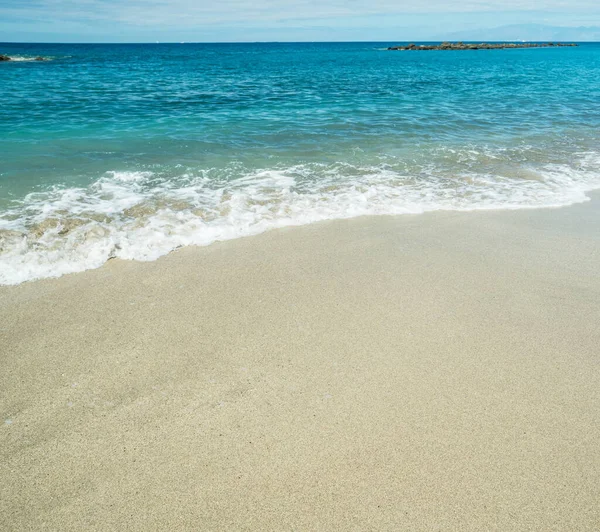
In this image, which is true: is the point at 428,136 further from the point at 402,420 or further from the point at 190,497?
the point at 190,497

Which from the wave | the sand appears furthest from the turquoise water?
the sand

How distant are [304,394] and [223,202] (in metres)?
4.15

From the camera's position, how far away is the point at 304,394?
118 inches

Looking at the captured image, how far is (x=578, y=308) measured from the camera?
4047mm

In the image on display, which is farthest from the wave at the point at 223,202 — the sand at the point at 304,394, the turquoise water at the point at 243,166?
the sand at the point at 304,394

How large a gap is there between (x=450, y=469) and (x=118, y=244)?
4.26 m

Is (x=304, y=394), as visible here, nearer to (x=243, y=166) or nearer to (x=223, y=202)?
(x=223, y=202)

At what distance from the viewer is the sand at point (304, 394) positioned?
2.31 meters

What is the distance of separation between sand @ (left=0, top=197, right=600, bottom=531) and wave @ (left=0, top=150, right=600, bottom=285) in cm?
62

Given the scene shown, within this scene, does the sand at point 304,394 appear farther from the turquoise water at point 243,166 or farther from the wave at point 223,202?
the turquoise water at point 243,166

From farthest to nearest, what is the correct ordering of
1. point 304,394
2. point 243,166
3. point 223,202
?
point 243,166
point 223,202
point 304,394

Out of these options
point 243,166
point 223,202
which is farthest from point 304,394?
point 243,166

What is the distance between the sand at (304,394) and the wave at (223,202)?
2.05 feet

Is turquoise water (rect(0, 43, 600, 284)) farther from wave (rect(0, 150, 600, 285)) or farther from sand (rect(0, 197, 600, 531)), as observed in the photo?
sand (rect(0, 197, 600, 531))
